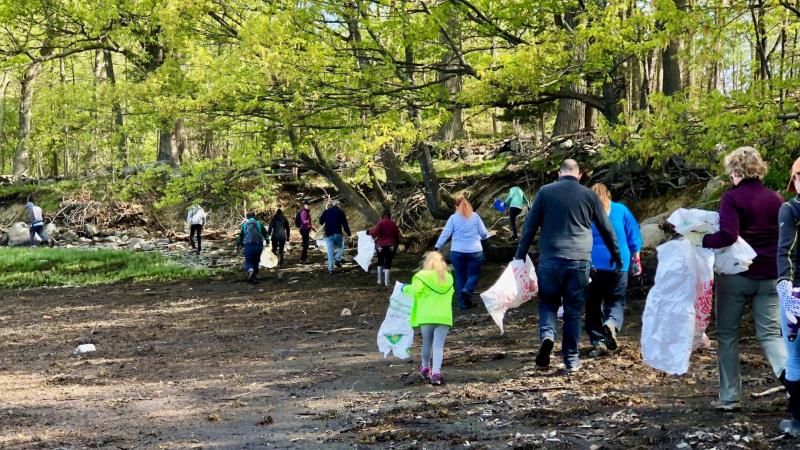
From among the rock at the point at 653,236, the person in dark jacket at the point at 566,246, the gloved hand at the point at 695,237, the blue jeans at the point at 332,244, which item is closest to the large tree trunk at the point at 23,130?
the blue jeans at the point at 332,244

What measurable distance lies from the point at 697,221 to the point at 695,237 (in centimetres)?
16

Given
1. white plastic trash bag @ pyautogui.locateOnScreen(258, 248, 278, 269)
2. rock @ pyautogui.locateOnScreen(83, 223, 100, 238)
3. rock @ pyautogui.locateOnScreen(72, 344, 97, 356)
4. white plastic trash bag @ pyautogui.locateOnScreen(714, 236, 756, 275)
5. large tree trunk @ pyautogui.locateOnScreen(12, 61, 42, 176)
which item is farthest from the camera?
large tree trunk @ pyautogui.locateOnScreen(12, 61, 42, 176)

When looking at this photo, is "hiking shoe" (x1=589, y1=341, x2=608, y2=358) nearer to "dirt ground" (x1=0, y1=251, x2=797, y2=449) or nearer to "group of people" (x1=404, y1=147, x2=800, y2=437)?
"group of people" (x1=404, y1=147, x2=800, y2=437)

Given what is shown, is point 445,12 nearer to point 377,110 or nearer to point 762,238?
point 377,110

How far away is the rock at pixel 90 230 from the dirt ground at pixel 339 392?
17.7 meters

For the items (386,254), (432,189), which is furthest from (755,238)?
(432,189)

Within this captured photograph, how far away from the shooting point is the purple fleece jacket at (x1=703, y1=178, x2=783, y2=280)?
16.0 feet

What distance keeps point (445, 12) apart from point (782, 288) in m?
8.96

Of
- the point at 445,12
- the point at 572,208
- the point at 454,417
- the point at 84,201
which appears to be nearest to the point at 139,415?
the point at 454,417

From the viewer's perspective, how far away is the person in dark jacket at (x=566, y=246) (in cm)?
647

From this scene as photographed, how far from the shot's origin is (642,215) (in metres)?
15.2

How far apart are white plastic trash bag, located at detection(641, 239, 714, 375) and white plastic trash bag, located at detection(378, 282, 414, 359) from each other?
237 cm

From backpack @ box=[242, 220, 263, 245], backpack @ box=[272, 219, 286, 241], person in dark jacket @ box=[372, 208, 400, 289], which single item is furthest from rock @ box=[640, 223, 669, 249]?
backpack @ box=[272, 219, 286, 241]

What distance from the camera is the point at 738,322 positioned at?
5039 millimetres
